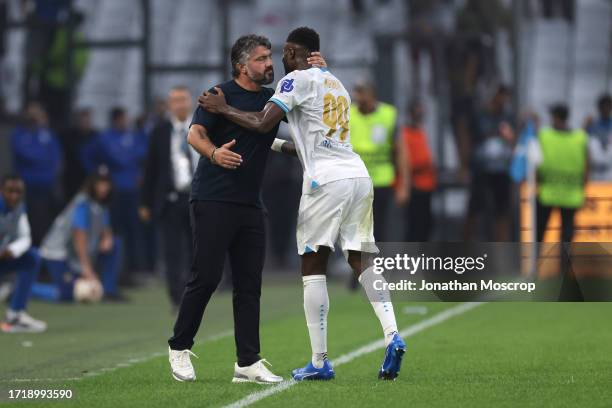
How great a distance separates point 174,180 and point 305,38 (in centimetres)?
589

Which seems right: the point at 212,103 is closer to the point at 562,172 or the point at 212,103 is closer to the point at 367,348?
the point at 367,348

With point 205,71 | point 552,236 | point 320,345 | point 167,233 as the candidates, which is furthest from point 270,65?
point 205,71

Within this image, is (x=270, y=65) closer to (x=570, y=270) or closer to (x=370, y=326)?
(x=570, y=270)

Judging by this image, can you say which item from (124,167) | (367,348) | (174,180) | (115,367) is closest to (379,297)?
(115,367)

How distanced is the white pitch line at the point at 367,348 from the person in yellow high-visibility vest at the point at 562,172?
314 cm

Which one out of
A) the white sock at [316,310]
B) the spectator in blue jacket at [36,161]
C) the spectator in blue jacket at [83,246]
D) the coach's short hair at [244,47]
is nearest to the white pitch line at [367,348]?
the white sock at [316,310]

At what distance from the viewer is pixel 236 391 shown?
858cm

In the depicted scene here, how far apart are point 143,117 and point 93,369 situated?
11105 millimetres

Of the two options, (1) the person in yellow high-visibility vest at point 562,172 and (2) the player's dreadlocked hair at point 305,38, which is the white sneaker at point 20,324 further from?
(1) the person in yellow high-visibility vest at point 562,172

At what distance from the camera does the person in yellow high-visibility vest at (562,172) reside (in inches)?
704

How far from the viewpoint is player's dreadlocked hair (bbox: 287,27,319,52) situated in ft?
29.4

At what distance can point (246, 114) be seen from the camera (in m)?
8.89

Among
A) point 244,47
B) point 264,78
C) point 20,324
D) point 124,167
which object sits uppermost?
point 244,47

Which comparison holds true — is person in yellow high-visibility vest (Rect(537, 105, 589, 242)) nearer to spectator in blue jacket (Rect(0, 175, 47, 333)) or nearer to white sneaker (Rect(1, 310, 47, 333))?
spectator in blue jacket (Rect(0, 175, 47, 333))
